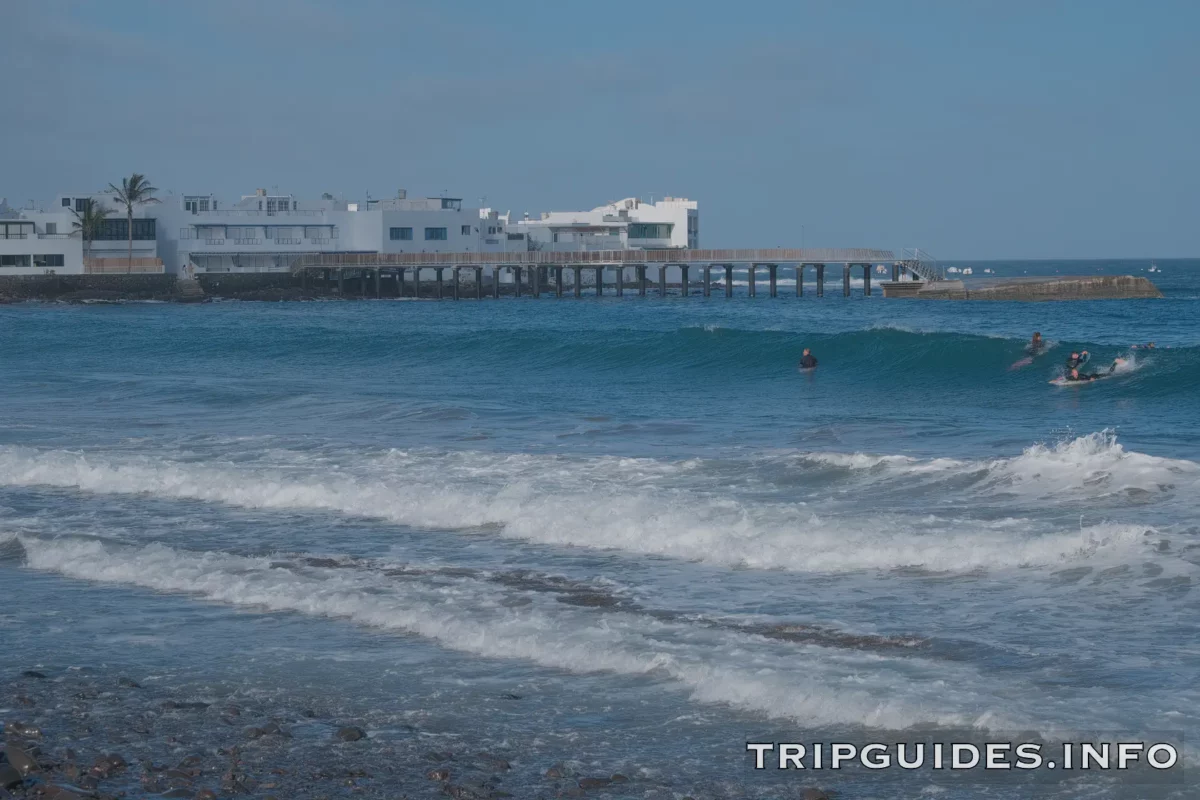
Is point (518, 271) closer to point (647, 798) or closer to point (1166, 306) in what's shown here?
point (1166, 306)

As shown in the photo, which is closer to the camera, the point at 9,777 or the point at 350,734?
the point at 9,777

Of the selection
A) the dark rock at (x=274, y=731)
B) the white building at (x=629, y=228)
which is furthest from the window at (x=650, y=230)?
the dark rock at (x=274, y=731)

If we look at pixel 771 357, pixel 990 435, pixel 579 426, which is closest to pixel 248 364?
pixel 771 357

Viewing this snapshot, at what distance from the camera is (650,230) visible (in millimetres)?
88062

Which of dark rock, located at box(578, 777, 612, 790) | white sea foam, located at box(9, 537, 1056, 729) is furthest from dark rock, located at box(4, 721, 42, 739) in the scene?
dark rock, located at box(578, 777, 612, 790)

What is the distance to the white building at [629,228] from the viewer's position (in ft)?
271

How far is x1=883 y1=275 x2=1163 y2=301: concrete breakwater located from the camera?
59.4 metres

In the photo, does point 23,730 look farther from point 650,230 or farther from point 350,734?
point 650,230

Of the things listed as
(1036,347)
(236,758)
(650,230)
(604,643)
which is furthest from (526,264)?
(236,758)

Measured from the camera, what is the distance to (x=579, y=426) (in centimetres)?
1984

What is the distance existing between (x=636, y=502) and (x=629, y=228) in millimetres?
74758

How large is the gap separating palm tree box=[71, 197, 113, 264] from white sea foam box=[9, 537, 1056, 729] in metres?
61.1

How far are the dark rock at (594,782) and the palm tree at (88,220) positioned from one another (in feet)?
222

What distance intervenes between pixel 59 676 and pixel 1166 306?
54.7 m
